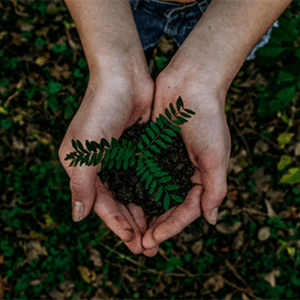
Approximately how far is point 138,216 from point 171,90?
130 cm

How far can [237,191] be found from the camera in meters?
3.73

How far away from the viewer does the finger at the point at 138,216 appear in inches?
105

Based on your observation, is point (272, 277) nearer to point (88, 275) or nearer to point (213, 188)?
point (213, 188)

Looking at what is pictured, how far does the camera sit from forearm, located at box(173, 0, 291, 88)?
255 cm

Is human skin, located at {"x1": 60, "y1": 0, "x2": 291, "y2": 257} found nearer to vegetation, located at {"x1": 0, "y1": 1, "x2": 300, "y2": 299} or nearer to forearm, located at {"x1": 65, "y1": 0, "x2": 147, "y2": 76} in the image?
forearm, located at {"x1": 65, "y1": 0, "x2": 147, "y2": 76}

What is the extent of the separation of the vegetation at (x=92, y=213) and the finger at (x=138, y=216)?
1044 mm

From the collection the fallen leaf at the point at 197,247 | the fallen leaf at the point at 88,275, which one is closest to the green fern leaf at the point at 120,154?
the fallen leaf at the point at 197,247

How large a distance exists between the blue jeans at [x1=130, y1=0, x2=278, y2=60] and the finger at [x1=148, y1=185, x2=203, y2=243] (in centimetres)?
173

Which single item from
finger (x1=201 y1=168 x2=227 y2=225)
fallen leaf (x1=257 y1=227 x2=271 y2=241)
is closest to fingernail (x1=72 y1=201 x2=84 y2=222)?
finger (x1=201 y1=168 x2=227 y2=225)

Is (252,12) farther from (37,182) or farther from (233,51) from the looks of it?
(37,182)

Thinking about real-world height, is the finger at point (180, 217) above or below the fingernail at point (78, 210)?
below

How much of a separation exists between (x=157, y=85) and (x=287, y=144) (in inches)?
87.0

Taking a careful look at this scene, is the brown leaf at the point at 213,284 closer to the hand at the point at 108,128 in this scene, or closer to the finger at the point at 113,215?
the hand at the point at 108,128

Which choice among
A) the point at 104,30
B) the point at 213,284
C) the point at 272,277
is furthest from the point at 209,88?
the point at 272,277
